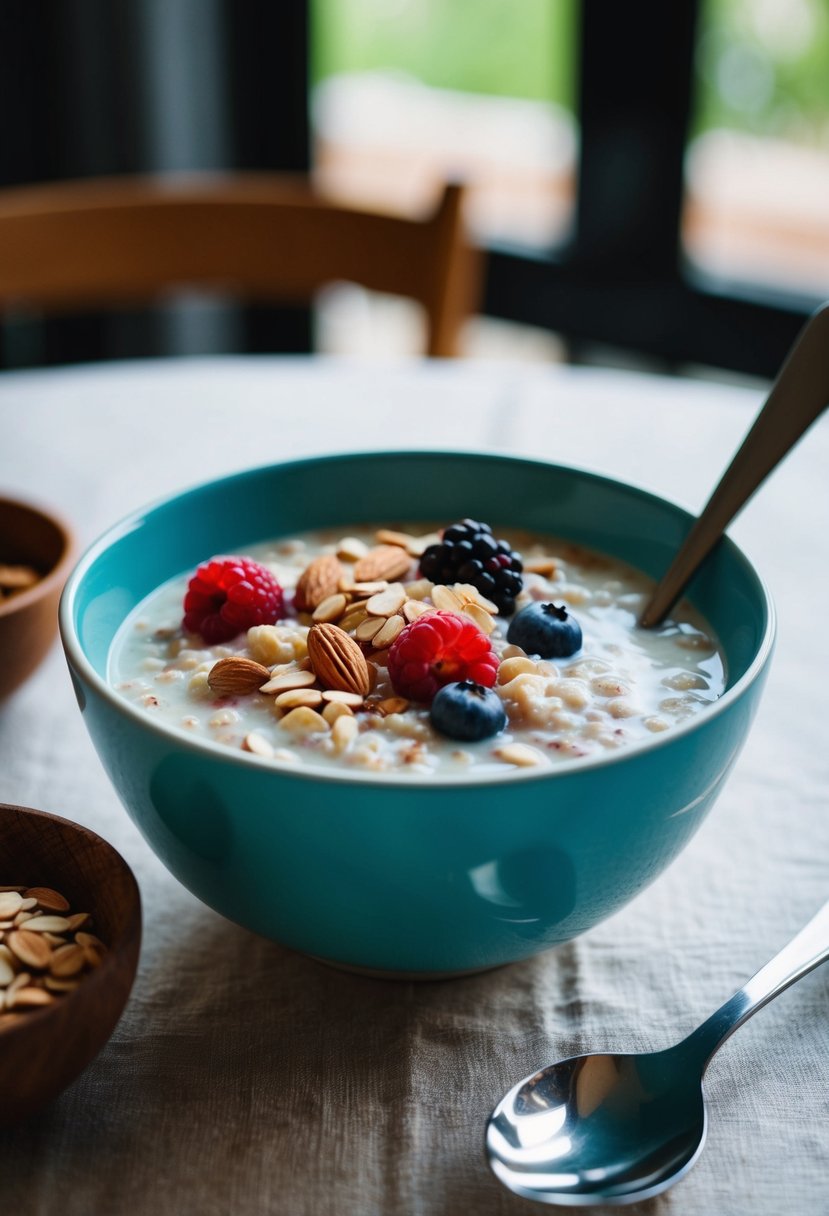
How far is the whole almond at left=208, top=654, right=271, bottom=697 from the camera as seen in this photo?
684 mm

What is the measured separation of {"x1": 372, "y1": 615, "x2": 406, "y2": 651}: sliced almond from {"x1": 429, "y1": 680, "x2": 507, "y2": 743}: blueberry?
2.4 inches

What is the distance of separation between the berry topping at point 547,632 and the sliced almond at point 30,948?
0.98 ft

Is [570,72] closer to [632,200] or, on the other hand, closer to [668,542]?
[632,200]

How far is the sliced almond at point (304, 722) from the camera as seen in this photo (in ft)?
2.11

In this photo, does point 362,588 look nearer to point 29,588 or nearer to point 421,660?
point 421,660

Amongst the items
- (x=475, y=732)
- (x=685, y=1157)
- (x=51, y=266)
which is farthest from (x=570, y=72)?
(x=685, y=1157)

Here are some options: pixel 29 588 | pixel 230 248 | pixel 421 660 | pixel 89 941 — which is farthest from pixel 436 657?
pixel 230 248

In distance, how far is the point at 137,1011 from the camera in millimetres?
635

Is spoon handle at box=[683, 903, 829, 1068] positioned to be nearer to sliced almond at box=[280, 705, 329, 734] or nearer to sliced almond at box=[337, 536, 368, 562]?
sliced almond at box=[280, 705, 329, 734]

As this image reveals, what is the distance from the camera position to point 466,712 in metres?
0.63

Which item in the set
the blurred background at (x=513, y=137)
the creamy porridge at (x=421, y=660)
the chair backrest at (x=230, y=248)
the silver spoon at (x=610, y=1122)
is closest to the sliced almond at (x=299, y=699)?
the creamy porridge at (x=421, y=660)

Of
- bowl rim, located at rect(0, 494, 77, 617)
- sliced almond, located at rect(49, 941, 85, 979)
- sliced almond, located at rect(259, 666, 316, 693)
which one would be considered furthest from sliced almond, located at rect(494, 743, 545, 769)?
bowl rim, located at rect(0, 494, 77, 617)

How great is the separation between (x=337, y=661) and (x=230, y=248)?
3.72 ft

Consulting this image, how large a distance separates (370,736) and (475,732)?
5 cm
